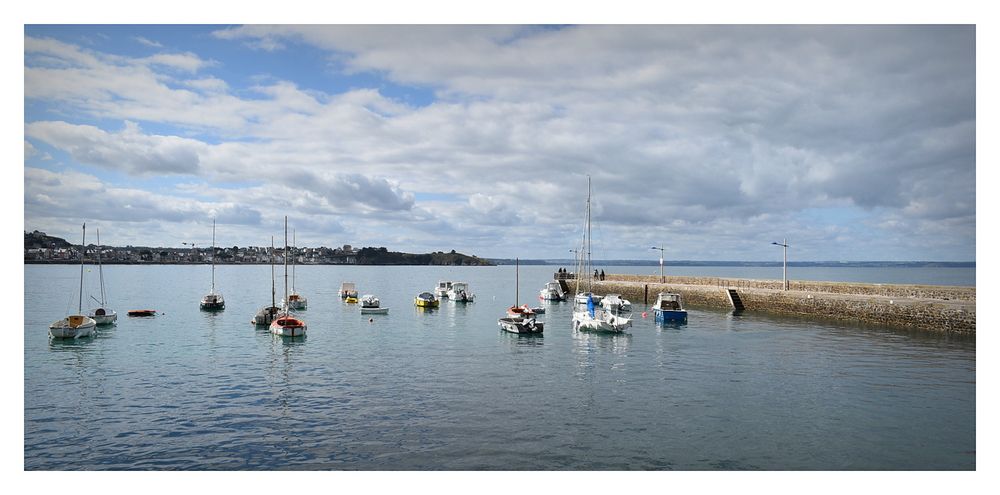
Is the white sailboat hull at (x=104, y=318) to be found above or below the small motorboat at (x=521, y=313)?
below

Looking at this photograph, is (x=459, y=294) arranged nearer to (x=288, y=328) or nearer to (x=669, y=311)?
(x=669, y=311)

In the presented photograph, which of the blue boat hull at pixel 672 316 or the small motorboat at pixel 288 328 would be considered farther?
the blue boat hull at pixel 672 316

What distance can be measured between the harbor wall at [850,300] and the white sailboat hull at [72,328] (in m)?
66.9

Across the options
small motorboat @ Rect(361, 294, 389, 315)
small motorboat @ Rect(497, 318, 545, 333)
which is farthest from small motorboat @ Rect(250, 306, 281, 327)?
small motorboat @ Rect(497, 318, 545, 333)

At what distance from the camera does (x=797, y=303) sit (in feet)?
233

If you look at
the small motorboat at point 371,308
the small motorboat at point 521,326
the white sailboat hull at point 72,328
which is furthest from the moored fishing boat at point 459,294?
the white sailboat hull at point 72,328

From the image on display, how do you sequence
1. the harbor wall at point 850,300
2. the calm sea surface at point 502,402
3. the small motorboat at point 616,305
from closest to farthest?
the calm sea surface at point 502,402
the harbor wall at point 850,300
the small motorboat at point 616,305

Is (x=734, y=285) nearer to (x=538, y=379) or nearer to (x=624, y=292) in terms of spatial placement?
(x=624, y=292)

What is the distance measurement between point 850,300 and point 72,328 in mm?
71228

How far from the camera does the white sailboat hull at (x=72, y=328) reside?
49.0 m

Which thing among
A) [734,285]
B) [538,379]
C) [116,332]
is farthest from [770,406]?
[734,285]

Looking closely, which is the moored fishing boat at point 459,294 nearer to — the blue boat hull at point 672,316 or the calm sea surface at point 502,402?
the blue boat hull at point 672,316
